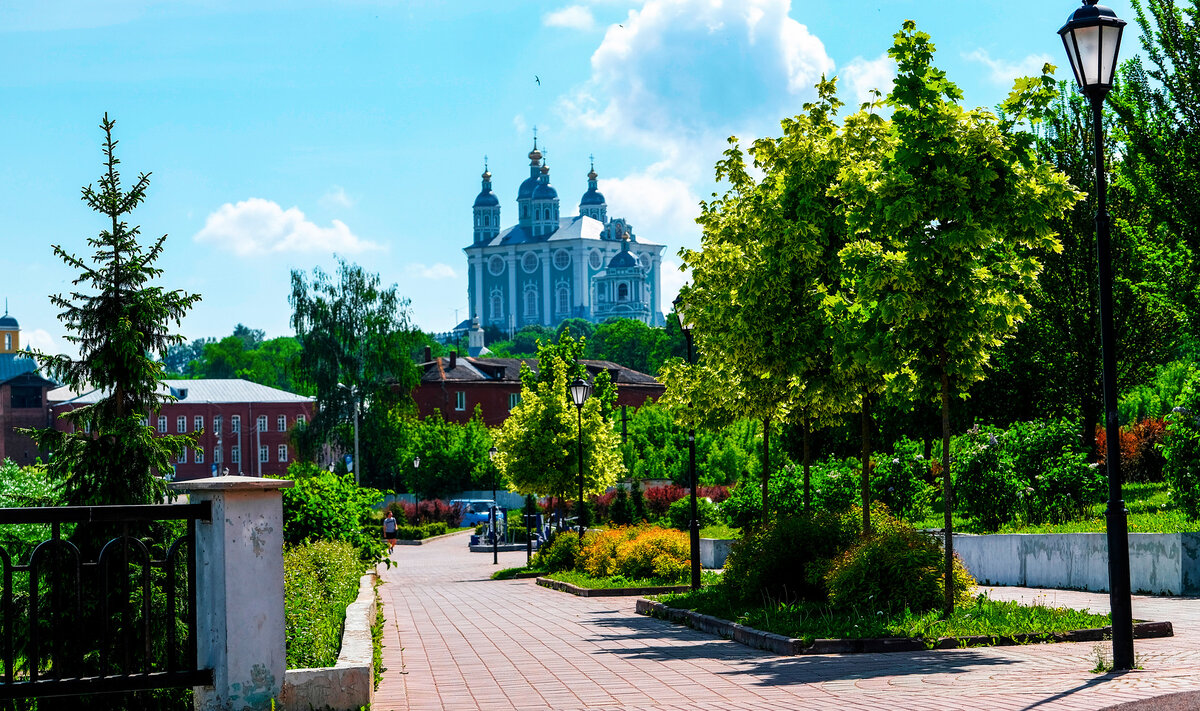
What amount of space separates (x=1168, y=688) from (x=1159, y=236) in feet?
38.5

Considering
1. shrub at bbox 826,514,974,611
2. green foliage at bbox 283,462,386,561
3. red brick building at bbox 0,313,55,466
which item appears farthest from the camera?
red brick building at bbox 0,313,55,466

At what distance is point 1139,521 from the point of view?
18594mm

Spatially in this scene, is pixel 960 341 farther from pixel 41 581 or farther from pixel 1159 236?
pixel 41 581

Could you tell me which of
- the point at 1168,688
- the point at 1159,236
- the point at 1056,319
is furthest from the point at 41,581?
the point at 1056,319

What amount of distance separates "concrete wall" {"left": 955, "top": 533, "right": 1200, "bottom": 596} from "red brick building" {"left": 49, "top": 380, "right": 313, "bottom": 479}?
93.4m

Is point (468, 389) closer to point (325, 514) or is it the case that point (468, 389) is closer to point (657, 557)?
point (657, 557)

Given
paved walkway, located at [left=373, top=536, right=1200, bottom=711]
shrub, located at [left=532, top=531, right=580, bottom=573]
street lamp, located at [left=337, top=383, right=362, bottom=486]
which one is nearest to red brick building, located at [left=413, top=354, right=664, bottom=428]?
street lamp, located at [left=337, top=383, right=362, bottom=486]

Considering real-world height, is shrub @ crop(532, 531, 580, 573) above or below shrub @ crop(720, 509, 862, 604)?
below

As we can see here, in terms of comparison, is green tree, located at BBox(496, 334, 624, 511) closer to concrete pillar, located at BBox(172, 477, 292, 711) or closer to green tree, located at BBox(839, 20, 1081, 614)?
green tree, located at BBox(839, 20, 1081, 614)

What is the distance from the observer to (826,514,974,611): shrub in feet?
42.9

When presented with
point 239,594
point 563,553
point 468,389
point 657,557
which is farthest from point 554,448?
point 468,389

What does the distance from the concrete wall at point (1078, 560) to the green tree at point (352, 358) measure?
47157 millimetres

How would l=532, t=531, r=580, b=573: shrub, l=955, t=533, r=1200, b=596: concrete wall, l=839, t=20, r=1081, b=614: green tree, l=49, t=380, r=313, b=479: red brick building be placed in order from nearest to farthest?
1. l=839, t=20, r=1081, b=614: green tree
2. l=955, t=533, r=1200, b=596: concrete wall
3. l=532, t=531, r=580, b=573: shrub
4. l=49, t=380, r=313, b=479: red brick building

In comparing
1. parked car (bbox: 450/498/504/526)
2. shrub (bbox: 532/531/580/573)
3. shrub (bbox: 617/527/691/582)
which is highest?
shrub (bbox: 617/527/691/582)
